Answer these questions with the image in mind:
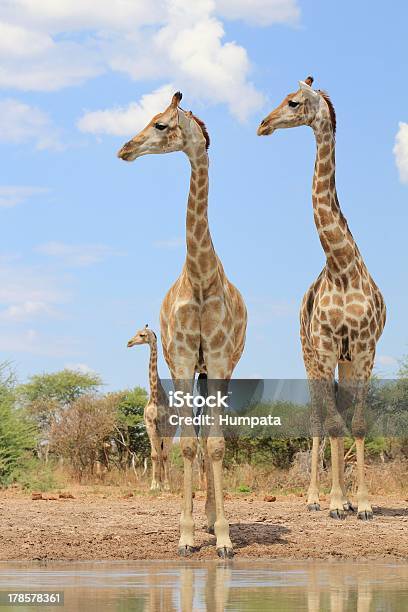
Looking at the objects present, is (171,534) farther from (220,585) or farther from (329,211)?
(329,211)

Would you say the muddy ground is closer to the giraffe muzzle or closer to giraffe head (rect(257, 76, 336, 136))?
the giraffe muzzle

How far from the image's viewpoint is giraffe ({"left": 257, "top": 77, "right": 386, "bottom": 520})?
13164 mm

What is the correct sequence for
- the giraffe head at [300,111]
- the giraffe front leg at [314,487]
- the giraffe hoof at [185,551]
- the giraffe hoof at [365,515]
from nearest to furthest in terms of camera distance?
the giraffe hoof at [185,551], the giraffe hoof at [365,515], the giraffe head at [300,111], the giraffe front leg at [314,487]

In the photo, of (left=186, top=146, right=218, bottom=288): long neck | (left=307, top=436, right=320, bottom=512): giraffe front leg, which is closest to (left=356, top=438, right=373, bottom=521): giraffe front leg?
(left=307, top=436, right=320, bottom=512): giraffe front leg

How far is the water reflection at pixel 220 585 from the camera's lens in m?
7.50

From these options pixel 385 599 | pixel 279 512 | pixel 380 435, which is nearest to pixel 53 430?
pixel 380 435

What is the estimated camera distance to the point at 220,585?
341 inches

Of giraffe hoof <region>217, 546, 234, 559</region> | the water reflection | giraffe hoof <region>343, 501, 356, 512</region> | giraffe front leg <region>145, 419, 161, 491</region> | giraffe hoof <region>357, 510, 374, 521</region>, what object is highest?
giraffe front leg <region>145, 419, 161, 491</region>

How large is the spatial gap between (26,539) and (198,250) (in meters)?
3.72

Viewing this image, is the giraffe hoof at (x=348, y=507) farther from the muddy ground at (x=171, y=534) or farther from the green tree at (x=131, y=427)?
the green tree at (x=131, y=427)

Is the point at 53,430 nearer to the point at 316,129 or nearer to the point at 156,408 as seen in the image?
the point at 156,408

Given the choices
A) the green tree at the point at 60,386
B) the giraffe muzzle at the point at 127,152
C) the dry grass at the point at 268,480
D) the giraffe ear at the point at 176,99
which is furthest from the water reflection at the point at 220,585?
the green tree at the point at 60,386

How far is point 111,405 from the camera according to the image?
103ft

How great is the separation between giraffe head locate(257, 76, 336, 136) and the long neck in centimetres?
231
